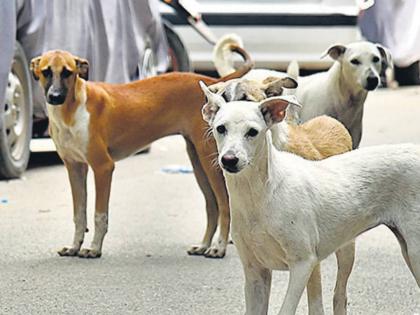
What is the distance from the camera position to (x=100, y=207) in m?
7.83

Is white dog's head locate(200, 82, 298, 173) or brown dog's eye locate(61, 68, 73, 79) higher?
white dog's head locate(200, 82, 298, 173)

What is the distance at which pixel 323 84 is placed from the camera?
335 inches

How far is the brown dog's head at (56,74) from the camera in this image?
7645 mm

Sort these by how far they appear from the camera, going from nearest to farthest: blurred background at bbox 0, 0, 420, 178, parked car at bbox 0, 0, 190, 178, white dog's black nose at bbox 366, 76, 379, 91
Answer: white dog's black nose at bbox 366, 76, 379, 91 → parked car at bbox 0, 0, 190, 178 → blurred background at bbox 0, 0, 420, 178

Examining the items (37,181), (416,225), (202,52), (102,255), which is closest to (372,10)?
(202,52)

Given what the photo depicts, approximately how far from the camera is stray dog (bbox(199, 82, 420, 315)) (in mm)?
5215

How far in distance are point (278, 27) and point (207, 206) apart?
8051mm

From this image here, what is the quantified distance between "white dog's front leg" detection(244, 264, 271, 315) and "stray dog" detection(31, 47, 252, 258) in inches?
91.6

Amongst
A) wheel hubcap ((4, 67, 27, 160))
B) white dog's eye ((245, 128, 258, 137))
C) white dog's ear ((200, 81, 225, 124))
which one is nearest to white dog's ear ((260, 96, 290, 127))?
white dog's eye ((245, 128, 258, 137))

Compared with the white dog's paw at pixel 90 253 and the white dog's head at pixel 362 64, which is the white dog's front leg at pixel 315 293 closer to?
the white dog's paw at pixel 90 253

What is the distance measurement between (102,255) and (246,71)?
59.1 inches

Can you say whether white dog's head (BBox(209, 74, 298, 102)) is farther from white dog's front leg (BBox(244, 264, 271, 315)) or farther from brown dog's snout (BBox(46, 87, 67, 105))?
brown dog's snout (BBox(46, 87, 67, 105))

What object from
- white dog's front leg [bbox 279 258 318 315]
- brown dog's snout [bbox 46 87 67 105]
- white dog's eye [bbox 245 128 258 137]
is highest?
white dog's eye [bbox 245 128 258 137]

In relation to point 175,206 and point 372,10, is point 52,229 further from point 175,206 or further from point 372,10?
point 372,10
